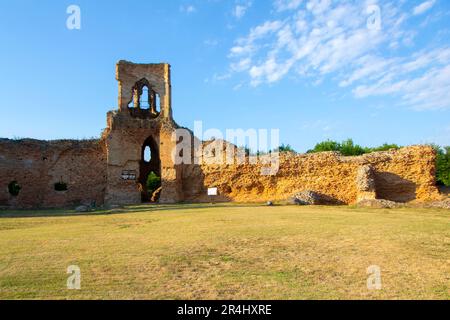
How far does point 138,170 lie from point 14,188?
28.3 feet

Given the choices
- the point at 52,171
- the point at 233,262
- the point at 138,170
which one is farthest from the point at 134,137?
the point at 233,262

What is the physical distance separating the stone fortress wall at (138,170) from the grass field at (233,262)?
11.9m

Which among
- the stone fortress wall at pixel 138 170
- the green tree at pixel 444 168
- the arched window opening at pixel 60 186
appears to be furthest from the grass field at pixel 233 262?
the green tree at pixel 444 168

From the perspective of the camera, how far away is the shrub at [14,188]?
24353 millimetres

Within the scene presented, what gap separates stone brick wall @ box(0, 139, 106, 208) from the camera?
24219 millimetres

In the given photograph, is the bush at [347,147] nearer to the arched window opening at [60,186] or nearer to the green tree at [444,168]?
the green tree at [444,168]

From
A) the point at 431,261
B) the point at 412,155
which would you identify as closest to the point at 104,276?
the point at 431,261

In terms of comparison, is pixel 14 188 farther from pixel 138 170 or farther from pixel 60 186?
pixel 138 170

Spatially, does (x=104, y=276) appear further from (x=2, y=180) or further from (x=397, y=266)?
(x=2, y=180)

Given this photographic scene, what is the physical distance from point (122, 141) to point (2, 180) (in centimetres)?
825

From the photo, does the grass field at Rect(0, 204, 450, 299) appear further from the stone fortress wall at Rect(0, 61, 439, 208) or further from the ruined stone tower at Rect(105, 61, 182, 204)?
the ruined stone tower at Rect(105, 61, 182, 204)

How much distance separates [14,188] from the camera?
81.0ft

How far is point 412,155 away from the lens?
19.9 meters
